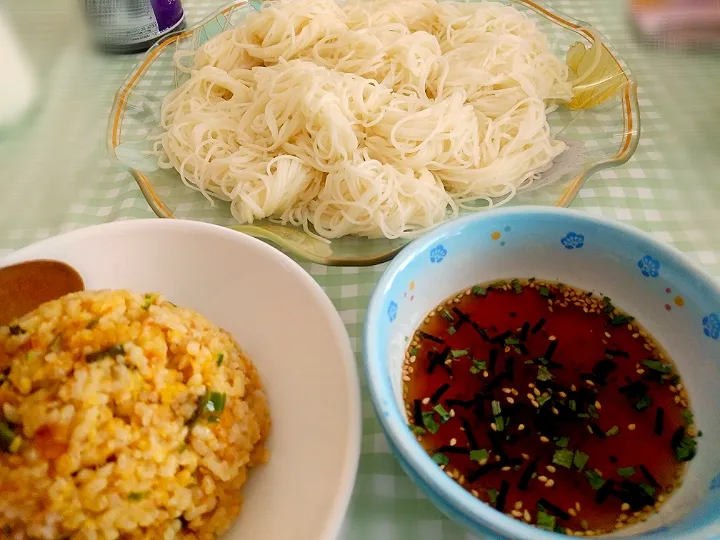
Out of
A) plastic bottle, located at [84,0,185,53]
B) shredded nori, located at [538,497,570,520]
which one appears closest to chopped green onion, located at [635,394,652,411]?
shredded nori, located at [538,497,570,520]

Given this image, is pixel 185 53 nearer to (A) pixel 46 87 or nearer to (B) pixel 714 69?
(A) pixel 46 87

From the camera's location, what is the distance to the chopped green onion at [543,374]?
1.03m

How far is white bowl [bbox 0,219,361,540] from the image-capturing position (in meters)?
0.86

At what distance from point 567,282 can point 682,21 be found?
4.41 feet

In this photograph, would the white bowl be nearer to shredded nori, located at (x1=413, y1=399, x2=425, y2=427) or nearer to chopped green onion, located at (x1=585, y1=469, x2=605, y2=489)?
shredded nori, located at (x1=413, y1=399, x2=425, y2=427)

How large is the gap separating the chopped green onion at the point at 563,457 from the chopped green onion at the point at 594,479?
0.10 ft

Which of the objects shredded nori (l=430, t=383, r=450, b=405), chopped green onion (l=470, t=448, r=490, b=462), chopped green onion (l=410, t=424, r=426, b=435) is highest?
chopped green onion (l=410, t=424, r=426, b=435)

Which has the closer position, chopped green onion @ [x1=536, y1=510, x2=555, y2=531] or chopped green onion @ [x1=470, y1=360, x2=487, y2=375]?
chopped green onion @ [x1=536, y1=510, x2=555, y2=531]

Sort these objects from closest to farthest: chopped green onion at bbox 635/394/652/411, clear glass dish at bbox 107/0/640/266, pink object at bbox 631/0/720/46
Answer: chopped green onion at bbox 635/394/652/411 < clear glass dish at bbox 107/0/640/266 < pink object at bbox 631/0/720/46

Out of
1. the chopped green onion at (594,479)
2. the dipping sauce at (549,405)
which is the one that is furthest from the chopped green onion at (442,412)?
the chopped green onion at (594,479)

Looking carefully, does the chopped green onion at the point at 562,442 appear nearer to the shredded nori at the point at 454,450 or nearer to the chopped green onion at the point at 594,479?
the chopped green onion at the point at 594,479

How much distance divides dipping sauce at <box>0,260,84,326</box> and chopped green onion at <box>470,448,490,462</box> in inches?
32.7

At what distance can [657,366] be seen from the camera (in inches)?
40.9

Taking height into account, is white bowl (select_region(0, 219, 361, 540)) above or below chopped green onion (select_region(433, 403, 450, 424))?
above
